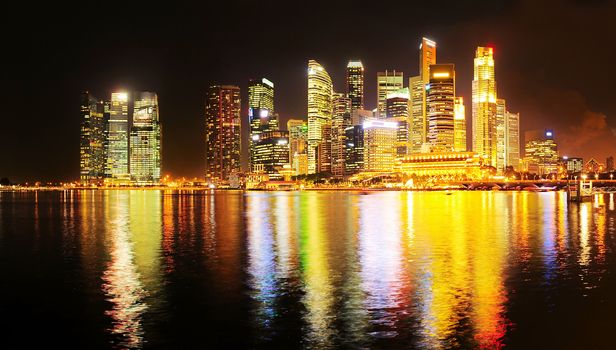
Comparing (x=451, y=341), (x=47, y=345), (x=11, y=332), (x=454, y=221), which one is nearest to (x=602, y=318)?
(x=451, y=341)

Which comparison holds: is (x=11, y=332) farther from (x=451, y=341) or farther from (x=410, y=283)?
(x=410, y=283)

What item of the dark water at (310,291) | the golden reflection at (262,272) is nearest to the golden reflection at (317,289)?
the dark water at (310,291)

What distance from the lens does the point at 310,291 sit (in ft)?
83.3

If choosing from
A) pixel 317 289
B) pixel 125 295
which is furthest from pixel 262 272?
pixel 125 295

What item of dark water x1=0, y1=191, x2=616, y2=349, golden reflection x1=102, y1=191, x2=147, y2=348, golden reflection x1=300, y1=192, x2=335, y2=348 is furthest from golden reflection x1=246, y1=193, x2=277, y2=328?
golden reflection x1=102, y1=191, x2=147, y2=348

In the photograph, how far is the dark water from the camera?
61.7 feet

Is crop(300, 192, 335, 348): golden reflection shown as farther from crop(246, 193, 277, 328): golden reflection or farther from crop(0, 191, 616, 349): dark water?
crop(246, 193, 277, 328): golden reflection

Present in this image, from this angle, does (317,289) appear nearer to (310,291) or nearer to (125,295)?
(310,291)

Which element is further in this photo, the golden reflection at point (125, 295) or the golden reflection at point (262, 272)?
the golden reflection at point (262, 272)

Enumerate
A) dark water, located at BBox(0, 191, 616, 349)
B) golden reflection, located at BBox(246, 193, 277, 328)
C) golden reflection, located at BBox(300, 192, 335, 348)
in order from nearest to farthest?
dark water, located at BBox(0, 191, 616, 349), golden reflection, located at BBox(300, 192, 335, 348), golden reflection, located at BBox(246, 193, 277, 328)

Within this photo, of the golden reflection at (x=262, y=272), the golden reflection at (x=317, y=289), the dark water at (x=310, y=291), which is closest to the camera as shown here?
the dark water at (x=310, y=291)

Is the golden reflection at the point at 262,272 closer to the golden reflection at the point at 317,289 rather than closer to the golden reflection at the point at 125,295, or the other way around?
the golden reflection at the point at 317,289

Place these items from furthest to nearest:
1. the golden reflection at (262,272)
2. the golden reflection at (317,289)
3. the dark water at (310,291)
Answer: the golden reflection at (262,272), the golden reflection at (317,289), the dark water at (310,291)

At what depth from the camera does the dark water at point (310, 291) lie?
1880 centimetres
